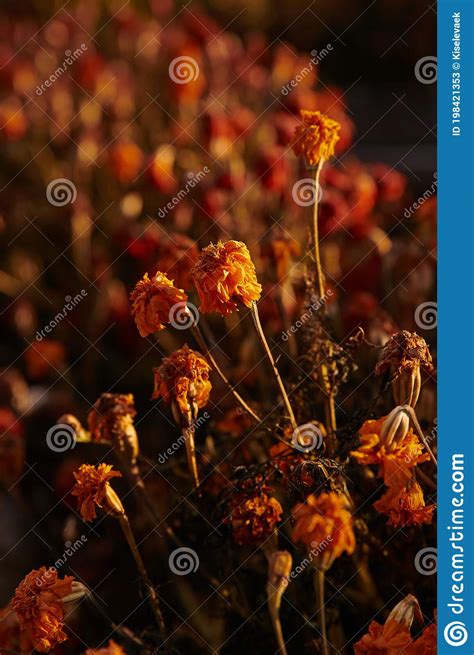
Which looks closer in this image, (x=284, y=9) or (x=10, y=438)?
(x=10, y=438)

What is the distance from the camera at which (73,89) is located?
5.98ft

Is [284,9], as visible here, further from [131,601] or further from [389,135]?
[131,601]

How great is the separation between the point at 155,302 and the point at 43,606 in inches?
11.2

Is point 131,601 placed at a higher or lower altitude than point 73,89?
lower

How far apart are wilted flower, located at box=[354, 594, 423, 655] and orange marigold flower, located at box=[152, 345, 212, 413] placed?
26 centimetres

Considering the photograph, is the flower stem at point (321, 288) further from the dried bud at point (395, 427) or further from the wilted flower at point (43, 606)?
the wilted flower at point (43, 606)

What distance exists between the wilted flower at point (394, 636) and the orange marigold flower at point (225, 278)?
30 cm

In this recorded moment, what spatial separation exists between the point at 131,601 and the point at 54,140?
1.04m

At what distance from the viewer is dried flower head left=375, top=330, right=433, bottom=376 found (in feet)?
2.33

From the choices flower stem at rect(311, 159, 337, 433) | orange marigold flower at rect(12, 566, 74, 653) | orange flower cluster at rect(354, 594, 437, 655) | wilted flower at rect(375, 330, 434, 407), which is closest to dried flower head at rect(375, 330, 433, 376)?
wilted flower at rect(375, 330, 434, 407)

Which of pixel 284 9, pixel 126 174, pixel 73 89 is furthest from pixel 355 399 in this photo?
pixel 284 9

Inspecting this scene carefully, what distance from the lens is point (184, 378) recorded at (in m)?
0.73
